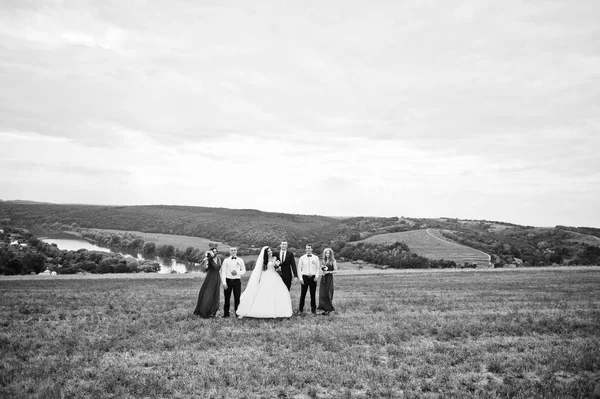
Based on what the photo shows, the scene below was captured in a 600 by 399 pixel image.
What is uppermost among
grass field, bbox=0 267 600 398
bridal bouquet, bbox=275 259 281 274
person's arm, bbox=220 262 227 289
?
bridal bouquet, bbox=275 259 281 274

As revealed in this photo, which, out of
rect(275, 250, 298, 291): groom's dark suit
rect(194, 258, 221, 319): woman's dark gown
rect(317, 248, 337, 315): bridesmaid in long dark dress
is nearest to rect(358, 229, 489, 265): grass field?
rect(317, 248, 337, 315): bridesmaid in long dark dress

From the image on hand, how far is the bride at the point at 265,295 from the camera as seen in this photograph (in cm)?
1512

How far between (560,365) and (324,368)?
5467mm

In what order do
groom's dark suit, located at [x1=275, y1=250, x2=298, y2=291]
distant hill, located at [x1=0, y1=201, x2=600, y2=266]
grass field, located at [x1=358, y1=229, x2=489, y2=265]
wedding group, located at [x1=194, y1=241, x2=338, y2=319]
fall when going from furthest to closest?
distant hill, located at [x1=0, y1=201, x2=600, y2=266] < grass field, located at [x1=358, y1=229, x2=489, y2=265] < groom's dark suit, located at [x1=275, y1=250, x2=298, y2=291] < wedding group, located at [x1=194, y1=241, x2=338, y2=319]

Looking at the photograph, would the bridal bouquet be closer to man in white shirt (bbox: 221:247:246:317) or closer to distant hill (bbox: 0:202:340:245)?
man in white shirt (bbox: 221:247:246:317)

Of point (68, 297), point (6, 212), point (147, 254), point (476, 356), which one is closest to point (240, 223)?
point (147, 254)

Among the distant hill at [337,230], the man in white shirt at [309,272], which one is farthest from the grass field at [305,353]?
the distant hill at [337,230]

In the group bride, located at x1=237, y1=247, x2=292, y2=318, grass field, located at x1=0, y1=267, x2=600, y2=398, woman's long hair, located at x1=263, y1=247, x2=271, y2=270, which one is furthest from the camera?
woman's long hair, located at x1=263, y1=247, x2=271, y2=270

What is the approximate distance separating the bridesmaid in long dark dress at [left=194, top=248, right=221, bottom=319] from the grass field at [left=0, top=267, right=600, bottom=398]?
2.82ft

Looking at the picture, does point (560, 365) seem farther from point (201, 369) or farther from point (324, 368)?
point (201, 369)

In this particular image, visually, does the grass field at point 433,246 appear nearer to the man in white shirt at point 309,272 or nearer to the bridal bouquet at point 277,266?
the man in white shirt at point 309,272

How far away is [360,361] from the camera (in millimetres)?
9242

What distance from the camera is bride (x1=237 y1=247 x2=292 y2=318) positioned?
15117 millimetres

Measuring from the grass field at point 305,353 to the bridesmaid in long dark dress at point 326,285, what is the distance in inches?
23.3
